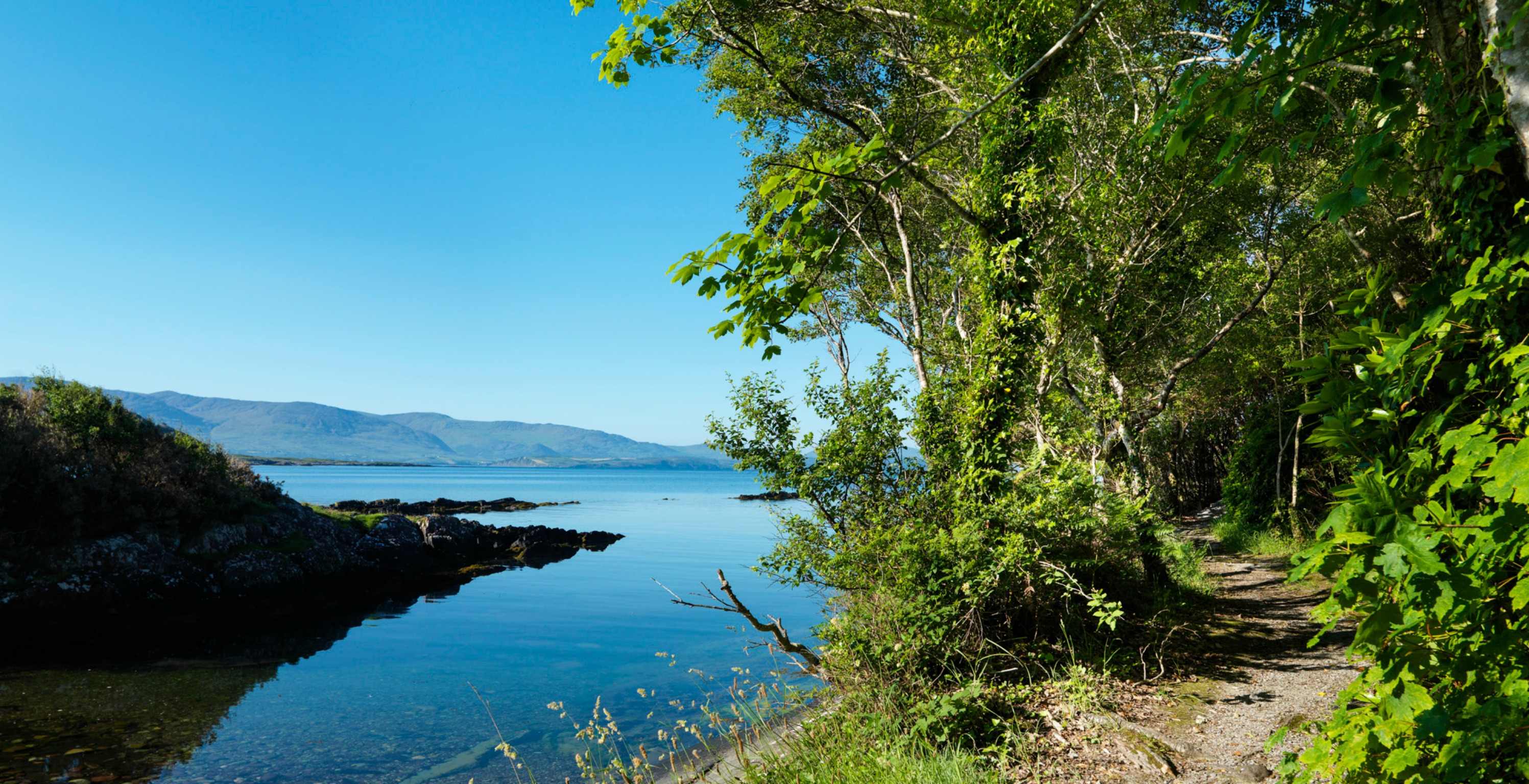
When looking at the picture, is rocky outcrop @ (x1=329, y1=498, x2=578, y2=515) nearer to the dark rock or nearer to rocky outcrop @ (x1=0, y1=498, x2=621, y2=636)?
the dark rock

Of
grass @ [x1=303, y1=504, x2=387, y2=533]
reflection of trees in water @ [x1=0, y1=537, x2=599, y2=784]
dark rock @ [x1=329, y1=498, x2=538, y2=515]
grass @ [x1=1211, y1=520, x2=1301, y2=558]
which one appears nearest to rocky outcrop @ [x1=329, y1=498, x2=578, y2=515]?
dark rock @ [x1=329, y1=498, x2=538, y2=515]

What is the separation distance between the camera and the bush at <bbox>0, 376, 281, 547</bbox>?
45.0 feet

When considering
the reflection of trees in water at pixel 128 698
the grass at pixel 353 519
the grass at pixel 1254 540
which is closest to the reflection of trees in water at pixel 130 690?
the reflection of trees in water at pixel 128 698

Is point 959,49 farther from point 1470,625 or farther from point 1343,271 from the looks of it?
point 1343,271

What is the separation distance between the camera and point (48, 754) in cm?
830

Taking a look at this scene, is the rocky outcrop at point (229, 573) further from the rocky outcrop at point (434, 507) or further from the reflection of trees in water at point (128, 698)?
the rocky outcrop at point (434, 507)

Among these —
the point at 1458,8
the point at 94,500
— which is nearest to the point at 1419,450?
the point at 1458,8

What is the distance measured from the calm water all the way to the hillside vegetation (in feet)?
13.0

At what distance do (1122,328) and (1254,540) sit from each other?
7885 mm

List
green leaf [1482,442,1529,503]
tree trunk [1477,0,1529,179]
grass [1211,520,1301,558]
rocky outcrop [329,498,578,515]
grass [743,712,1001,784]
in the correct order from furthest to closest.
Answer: rocky outcrop [329,498,578,515] → grass [1211,520,1301,558] → grass [743,712,1001,784] → tree trunk [1477,0,1529,179] → green leaf [1482,442,1529,503]

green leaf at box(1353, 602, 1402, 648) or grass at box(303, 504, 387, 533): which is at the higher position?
green leaf at box(1353, 602, 1402, 648)

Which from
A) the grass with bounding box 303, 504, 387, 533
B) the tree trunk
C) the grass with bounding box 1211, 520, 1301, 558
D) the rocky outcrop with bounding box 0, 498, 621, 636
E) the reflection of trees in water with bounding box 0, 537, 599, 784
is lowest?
the reflection of trees in water with bounding box 0, 537, 599, 784

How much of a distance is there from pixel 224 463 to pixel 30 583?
211 inches

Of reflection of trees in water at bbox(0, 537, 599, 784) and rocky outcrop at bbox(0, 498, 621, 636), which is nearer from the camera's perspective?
reflection of trees in water at bbox(0, 537, 599, 784)
